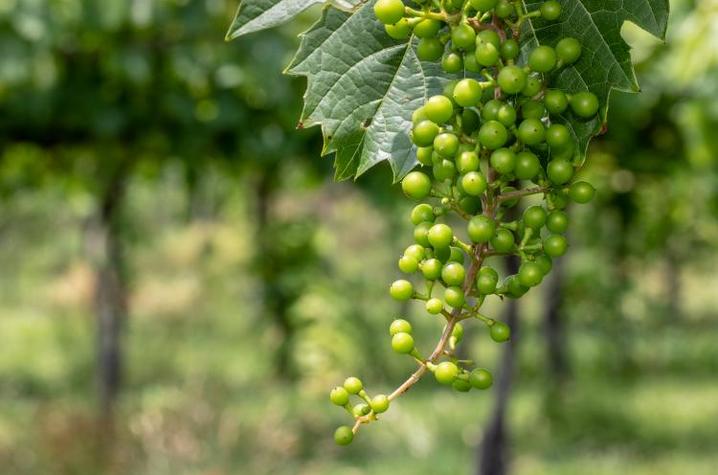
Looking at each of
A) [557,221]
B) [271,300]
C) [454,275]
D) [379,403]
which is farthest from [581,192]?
[271,300]

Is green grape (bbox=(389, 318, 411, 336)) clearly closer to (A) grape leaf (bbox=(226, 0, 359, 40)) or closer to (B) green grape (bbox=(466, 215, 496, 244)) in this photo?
(B) green grape (bbox=(466, 215, 496, 244))

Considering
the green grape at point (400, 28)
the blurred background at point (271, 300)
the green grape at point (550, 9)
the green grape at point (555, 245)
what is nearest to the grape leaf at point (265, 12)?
the green grape at point (400, 28)

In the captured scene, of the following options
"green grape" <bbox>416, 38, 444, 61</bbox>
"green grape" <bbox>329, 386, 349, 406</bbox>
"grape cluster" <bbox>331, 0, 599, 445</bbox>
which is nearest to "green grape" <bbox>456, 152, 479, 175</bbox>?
"grape cluster" <bbox>331, 0, 599, 445</bbox>

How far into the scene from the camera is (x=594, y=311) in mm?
11148

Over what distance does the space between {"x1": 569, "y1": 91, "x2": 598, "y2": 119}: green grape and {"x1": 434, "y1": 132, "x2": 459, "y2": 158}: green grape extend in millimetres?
105

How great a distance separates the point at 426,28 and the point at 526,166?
14cm

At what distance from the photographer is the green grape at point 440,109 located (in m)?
0.77

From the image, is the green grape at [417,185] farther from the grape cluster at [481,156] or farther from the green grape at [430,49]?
the green grape at [430,49]

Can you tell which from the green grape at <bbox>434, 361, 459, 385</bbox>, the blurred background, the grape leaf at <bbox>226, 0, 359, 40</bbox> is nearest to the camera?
the green grape at <bbox>434, 361, 459, 385</bbox>

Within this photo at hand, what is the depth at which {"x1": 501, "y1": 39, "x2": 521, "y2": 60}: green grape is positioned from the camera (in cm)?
77

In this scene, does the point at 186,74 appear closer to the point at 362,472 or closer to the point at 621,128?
the point at 621,128

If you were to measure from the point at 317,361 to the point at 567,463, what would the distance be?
3667mm

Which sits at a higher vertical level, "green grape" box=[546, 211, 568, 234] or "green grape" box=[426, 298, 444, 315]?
"green grape" box=[546, 211, 568, 234]

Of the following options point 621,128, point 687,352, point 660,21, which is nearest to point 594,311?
point 687,352
